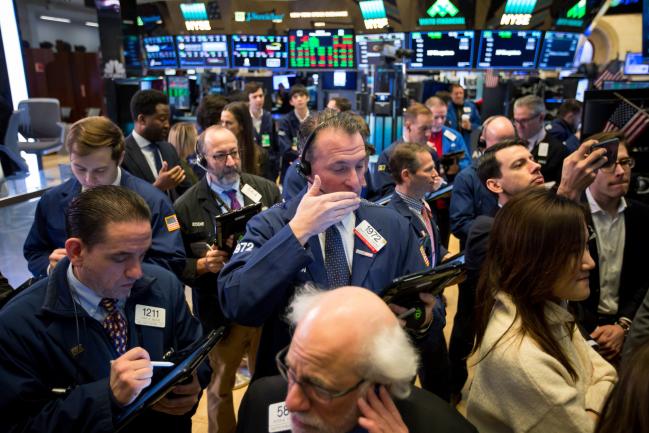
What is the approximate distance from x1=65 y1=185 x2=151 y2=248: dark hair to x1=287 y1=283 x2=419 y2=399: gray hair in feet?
2.67

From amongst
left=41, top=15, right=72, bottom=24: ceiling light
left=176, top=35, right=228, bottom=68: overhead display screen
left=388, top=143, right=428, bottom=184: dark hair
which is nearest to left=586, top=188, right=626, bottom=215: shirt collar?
left=388, top=143, right=428, bottom=184: dark hair

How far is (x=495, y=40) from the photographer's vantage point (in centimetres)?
848

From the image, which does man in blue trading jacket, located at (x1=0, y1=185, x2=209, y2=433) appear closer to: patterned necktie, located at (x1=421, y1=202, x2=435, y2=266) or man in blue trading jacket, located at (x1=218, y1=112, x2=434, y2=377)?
man in blue trading jacket, located at (x1=218, y1=112, x2=434, y2=377)

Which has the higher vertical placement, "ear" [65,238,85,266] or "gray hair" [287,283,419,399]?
"ear" [65,238,85,266]

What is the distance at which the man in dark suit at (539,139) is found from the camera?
4.53 metres

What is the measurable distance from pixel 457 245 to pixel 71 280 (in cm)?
→ 594

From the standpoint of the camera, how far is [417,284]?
161 centimetres

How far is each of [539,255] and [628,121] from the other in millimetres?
2092

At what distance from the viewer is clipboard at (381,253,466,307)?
1.55 m

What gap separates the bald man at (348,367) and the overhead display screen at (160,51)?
9.50m

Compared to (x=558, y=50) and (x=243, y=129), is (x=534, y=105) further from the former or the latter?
(x=558, y=50)

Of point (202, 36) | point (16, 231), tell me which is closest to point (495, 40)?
point (202, 36)

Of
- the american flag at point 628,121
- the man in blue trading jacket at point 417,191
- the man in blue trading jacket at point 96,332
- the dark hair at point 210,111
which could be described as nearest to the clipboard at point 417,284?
the man in blue trading jacket at point 96,332

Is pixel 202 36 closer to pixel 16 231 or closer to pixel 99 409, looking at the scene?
pixel 16 231
